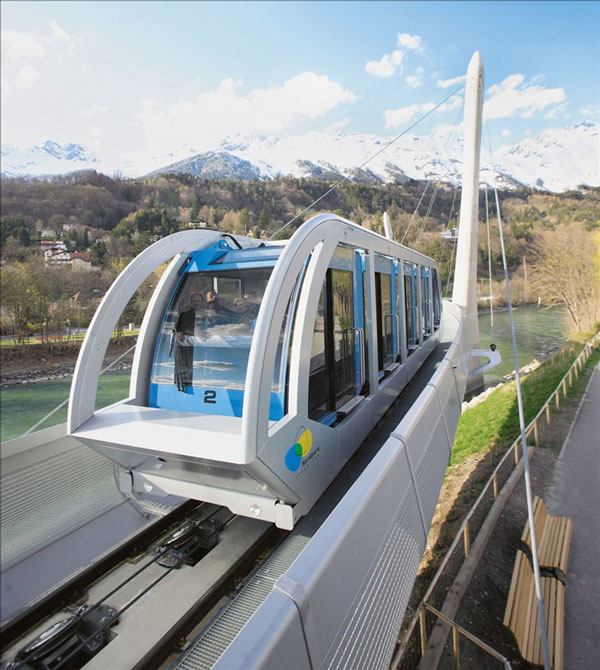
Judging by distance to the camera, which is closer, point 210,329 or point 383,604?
point 383,604

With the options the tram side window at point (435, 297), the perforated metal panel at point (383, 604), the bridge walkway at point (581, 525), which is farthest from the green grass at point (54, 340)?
the perforated metal panel at point (383, 604)

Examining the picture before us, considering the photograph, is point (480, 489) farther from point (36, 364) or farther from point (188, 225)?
point (188, 225)

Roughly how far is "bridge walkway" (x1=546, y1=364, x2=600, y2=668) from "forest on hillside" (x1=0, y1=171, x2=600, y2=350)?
1225cm

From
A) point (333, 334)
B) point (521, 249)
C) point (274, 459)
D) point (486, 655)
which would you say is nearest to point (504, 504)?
point (486, 655)

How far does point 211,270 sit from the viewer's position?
4.50m

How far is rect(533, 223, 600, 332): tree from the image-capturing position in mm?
28844

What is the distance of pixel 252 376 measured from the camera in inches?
115

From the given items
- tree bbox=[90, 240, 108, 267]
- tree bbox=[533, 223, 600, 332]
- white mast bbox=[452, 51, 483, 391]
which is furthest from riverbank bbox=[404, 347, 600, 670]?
tree bbox=[90, 240, 108, 267]

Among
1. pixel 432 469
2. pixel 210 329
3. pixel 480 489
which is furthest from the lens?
pixel 480 489

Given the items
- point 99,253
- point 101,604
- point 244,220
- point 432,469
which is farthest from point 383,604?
point 244,220

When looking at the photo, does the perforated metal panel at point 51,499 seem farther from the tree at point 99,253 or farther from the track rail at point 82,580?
the tree at point 99,253

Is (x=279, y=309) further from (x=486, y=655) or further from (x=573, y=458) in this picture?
(x=573, y=458)

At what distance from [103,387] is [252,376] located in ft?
73.8

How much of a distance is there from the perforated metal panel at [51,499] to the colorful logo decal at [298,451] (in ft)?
9.00
